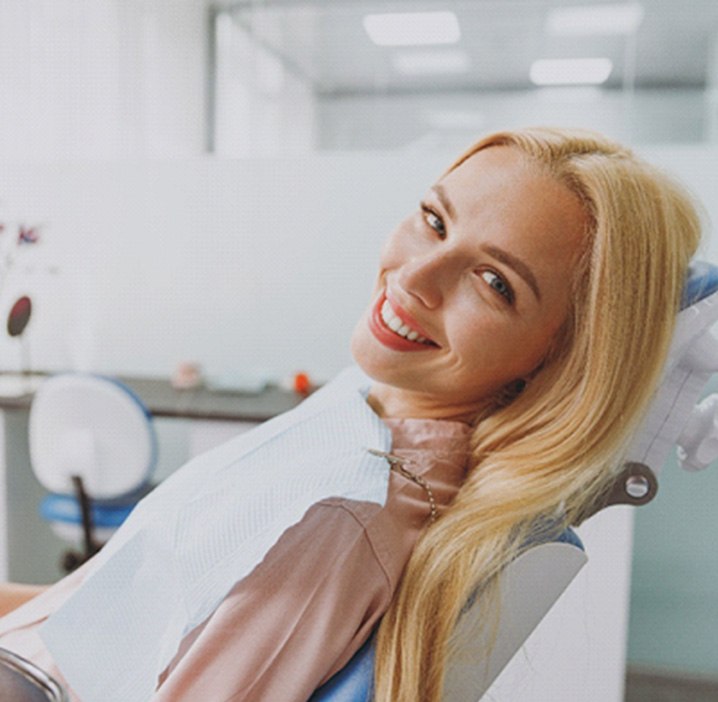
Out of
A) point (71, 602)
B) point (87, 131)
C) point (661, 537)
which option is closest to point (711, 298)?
point (71, 602)

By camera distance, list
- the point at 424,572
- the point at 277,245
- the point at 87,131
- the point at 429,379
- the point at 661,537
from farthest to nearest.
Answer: the point at 87,131 → the point at 277,245 → the point at 661,537 → the point at 429,379 → the point at 424,572

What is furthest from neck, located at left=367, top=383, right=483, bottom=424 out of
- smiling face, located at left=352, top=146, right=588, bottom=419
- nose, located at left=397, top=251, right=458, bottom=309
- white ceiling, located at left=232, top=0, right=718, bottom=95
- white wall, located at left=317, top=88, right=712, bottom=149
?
white ceiling, located at left=232, top=0, right=718, bottom=95

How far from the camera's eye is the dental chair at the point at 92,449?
5.85 feet

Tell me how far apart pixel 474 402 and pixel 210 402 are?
132cm

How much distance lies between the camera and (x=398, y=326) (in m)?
0.80

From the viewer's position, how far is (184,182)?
2.43 m

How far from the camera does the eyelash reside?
75 cm

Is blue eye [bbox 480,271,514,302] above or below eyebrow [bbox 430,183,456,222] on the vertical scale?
below

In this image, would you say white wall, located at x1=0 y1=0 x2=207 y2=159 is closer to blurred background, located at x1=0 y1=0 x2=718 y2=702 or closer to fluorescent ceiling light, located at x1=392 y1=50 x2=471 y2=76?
blurred background, located at x1=0 y1=0 x2=718 y2=702

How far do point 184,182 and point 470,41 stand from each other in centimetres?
110

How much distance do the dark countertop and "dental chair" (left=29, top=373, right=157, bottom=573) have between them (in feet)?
0.53

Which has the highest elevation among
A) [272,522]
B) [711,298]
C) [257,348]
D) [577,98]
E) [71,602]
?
[577,98]

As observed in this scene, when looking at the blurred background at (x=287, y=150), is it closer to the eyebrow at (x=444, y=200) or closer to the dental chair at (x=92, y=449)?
the dental chair at (x=92, y=449)

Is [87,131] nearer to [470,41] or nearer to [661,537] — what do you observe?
[470,41]
